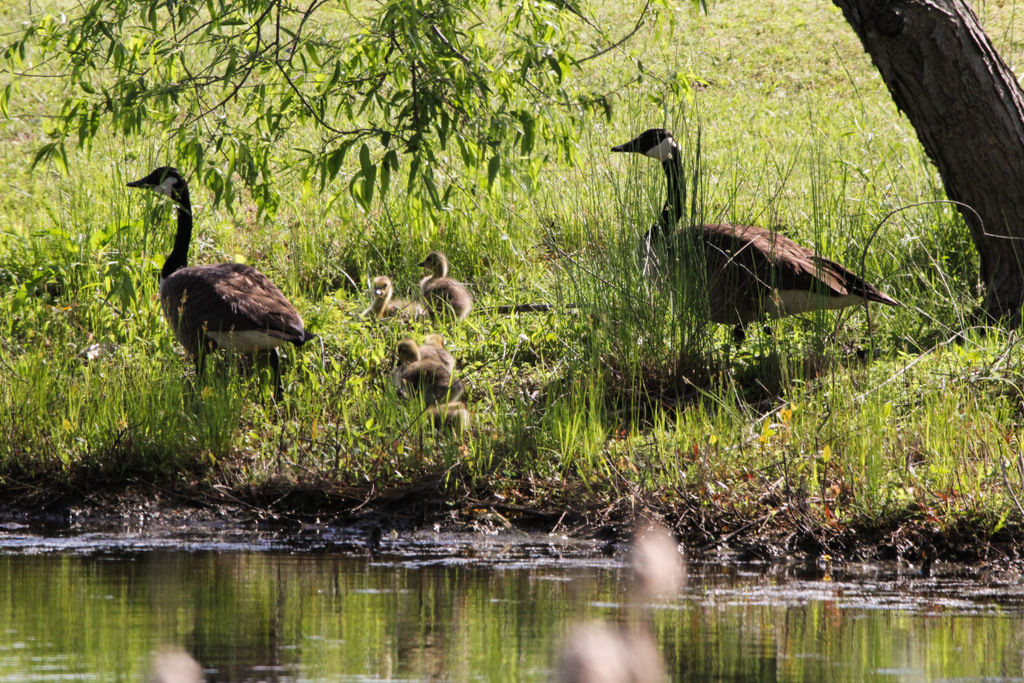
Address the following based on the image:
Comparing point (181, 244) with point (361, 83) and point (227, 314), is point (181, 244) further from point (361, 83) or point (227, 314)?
point (361, 83)

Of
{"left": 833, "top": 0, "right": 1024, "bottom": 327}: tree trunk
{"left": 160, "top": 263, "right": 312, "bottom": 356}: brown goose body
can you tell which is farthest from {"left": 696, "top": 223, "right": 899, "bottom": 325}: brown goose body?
{"left": 160, "top": 263, "right": 312, "bottom": 356}: brown goose body

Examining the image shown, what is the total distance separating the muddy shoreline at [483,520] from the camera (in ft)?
17.7

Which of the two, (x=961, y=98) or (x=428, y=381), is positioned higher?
(x=961, y=98)

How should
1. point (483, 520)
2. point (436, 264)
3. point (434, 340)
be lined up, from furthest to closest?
point (436, 264) → point (434, 340) → point (483, 520)

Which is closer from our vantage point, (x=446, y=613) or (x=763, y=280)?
(x=446, y=613)

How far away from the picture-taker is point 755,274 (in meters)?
7.52

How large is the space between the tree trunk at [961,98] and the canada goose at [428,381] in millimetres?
3572

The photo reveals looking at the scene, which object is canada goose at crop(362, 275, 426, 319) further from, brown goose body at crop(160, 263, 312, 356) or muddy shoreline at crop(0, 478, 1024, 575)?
muddy shoreline at crop(0, 478, 1024, 575)

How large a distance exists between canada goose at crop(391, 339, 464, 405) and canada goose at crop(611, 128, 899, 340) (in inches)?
60.4

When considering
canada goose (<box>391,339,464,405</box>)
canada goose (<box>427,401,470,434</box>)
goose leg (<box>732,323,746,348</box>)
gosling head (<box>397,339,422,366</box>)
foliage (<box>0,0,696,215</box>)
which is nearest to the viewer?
foliage (<box>0,0,696,215</box>)

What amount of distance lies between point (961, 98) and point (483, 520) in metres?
4.25

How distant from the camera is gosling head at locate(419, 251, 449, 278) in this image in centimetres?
962


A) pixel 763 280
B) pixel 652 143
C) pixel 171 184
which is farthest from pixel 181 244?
pixel 763 280

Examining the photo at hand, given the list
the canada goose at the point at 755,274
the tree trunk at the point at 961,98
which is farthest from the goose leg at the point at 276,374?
the tree trunk at the point at 961,98
